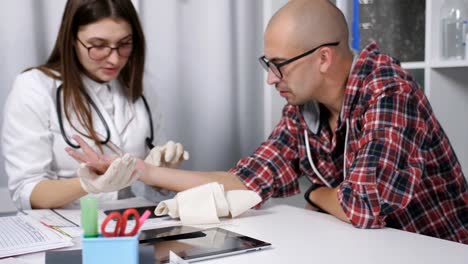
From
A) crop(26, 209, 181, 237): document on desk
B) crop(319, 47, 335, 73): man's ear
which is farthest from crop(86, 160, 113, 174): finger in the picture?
crop(319, 47, 335, 73): man's ear

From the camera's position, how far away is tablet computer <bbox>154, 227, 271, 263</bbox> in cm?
87

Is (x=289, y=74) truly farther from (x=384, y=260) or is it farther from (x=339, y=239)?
(x=384, y=260)

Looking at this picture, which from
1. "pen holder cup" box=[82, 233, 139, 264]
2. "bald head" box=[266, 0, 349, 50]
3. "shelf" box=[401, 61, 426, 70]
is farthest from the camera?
"shelf" box=[401, 61, 426, 70]

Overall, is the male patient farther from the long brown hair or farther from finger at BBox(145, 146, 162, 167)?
the long brown hair

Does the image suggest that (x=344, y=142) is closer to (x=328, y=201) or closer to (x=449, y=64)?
(x=328, y=201)

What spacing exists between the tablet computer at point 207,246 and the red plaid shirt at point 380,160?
278mm

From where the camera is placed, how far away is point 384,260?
870mm

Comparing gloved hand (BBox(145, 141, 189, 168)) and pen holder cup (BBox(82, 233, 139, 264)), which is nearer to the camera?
pen holder cup (BBox(82, 233, 139, 264))

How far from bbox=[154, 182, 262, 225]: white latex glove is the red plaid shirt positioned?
0.64ft

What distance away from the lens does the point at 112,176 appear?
3.74ft

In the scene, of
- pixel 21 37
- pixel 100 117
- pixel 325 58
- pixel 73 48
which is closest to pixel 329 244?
pixel 325 58

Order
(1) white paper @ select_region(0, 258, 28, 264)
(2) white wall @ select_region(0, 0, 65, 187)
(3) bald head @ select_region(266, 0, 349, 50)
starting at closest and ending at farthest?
(1) white paper @ select_region(0, 258, 28, 264), (3) bald head @ select_region(266, 0, 349, 50), (2) white wall @ select_region(0, 0, 65, 187)

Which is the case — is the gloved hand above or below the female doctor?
below

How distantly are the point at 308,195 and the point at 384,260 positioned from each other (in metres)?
0.49
